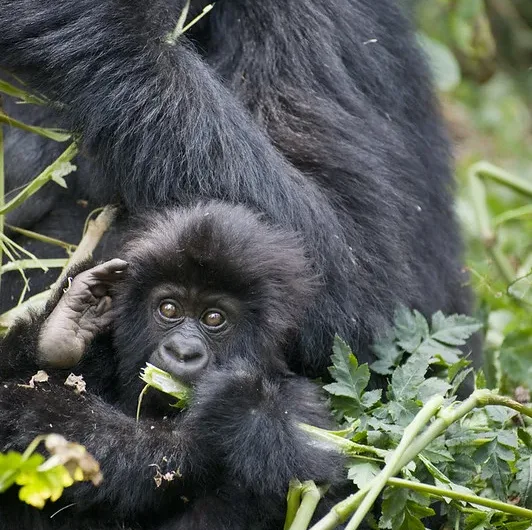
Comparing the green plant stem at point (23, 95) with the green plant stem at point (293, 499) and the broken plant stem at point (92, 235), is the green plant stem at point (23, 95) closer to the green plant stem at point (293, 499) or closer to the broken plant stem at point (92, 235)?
the broken plant stem at point (92, 235)

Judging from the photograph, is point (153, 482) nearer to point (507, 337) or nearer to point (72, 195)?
point (72, 195)

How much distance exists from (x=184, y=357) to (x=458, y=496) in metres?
0.80

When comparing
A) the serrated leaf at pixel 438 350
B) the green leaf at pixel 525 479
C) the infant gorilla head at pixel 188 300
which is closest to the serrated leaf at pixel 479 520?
the green leaf at pixel 525 479

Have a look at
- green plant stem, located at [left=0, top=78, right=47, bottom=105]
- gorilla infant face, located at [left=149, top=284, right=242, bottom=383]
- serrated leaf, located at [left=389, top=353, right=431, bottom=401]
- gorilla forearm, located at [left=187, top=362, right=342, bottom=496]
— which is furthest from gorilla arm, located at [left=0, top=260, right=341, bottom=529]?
green plant stem, located at [left=0, top=78, right=47, bottom=105]

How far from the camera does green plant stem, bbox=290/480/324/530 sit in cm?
250

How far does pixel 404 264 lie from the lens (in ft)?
11.1

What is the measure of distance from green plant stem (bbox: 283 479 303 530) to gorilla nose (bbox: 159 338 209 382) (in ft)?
1.31

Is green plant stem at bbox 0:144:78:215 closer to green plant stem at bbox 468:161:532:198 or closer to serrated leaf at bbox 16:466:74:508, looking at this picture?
serrated leaf at bbox 16:466:74:508

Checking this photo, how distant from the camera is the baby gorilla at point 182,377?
8.77ft

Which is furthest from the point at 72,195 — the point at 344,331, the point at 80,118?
the point at 344,331

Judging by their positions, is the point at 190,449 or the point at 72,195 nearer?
the point at 190,449

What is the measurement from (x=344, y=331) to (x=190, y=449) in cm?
70

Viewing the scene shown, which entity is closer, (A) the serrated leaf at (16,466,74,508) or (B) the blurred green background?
(A) the serrated leaf at (16,466,74,508)

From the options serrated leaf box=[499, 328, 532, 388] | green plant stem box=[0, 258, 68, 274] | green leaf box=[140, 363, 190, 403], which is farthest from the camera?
serrated leaf box=[499, 328, 532, 388]
